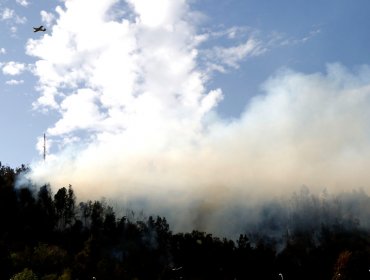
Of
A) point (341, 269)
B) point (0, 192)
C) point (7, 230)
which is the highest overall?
point (0, 192)

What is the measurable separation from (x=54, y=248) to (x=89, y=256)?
39.3 feet

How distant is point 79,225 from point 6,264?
103 metres

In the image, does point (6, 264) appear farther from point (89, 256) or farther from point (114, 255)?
point (114, 255)

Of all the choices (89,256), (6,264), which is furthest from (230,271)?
(6,264)

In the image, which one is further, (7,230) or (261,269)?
(261,269)

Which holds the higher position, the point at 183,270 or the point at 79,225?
the point at 79,225

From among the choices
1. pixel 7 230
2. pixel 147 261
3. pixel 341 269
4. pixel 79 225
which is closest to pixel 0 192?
pixel 7 230

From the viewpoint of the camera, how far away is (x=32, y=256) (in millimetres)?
134250

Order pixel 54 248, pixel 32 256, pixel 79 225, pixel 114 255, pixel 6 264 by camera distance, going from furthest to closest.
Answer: pixel 79 225 < pixel 114 255 < pixel 54 248 < pixel 32 256 < pixel 6 264

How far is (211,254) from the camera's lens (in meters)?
199

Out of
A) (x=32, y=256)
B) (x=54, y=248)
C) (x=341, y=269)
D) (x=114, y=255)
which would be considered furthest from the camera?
(x=114, y=255)

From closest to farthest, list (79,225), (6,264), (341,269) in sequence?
(6,264) → (341,269) → (79,225)

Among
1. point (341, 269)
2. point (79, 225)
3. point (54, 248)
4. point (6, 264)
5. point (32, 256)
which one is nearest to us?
point (6, 264)

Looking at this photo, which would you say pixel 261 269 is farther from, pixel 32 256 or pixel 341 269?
pixel 32 256
